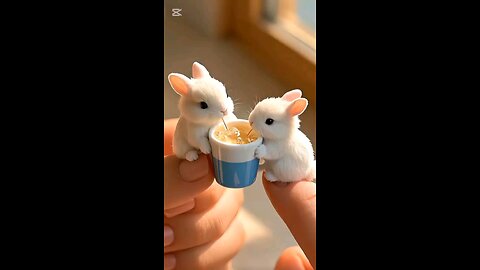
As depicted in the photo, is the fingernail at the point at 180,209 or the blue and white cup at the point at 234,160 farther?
the fingernail at the point at 180,209

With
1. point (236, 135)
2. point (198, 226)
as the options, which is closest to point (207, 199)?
point (198, 226)

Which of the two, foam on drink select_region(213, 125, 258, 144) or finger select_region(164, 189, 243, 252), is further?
finger select_region(164, 189, 243, 252)

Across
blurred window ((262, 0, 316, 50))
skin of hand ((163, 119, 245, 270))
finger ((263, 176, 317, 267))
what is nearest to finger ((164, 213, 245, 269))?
skin of hand ((163, 119, 245, 270))

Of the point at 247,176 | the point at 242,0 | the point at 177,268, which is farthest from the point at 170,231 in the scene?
the point at 242,0

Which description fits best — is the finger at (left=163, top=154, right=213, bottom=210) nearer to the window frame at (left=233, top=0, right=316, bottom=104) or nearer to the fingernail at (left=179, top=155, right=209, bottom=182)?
the fingernail at (left=179, top=155, right=209, bottom=182)

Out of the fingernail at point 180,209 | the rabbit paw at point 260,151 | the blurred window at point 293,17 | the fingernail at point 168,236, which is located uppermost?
the blurred window at point 293,17

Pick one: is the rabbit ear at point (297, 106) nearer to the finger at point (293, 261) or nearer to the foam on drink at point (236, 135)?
the foam on drink at point (236, 135)

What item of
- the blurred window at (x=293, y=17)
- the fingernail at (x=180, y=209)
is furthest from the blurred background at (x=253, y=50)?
the fingernail at (x=180, y=209)
